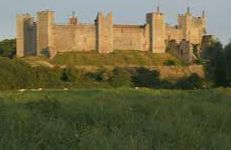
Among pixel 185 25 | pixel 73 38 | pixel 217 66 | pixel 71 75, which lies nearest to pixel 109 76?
pixel 71 75

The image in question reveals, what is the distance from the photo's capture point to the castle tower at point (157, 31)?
78250mm

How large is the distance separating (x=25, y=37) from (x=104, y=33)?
8664 mm

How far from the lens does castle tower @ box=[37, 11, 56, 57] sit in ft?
242

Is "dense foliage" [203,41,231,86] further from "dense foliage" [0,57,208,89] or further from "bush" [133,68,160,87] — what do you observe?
"bush" [133,68,160,87]

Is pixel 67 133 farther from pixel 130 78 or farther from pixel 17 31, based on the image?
pixel 17 31

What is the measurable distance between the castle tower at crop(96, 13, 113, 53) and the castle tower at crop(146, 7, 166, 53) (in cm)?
483

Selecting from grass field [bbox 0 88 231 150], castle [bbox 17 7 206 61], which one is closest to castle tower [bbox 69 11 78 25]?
castle [bbox 17 7 206 61]

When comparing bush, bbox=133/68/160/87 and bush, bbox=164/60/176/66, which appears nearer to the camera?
bush, bbox=133/68/160/87

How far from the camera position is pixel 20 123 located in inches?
336

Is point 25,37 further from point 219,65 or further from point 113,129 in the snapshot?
point 113,129

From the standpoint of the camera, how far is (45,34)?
243 feet

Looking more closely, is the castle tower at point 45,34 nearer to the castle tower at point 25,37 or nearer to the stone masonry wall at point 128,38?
the castle tower at point 25,37

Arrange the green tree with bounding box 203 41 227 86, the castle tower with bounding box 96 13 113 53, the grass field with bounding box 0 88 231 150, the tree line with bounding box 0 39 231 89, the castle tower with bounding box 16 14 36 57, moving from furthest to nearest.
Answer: the castle tower with bounding box 96 13 113 53 < the castle tower with bounding box 16 14 36 57 < the tree line with bounding box 0 39 231 89 < the green tree with bounding box 203 41 227 86 < the grass field with bounding box 0 88 231 150

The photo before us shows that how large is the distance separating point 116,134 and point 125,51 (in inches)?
2768
